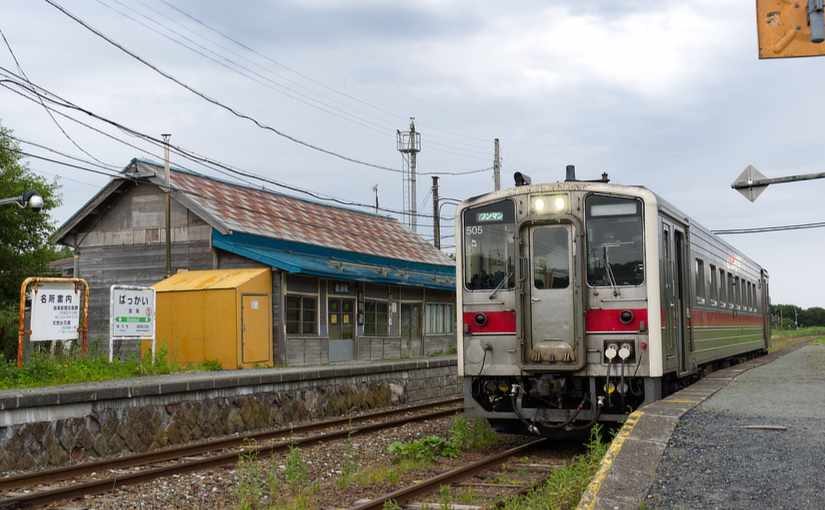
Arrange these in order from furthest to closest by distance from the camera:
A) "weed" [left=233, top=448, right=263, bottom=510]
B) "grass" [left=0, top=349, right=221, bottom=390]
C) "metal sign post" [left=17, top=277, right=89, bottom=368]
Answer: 1. "metal sign post" [left=17, top=277, right=89, bottom=368]
2. "grass" [left=0, top=349, right=221, bottom=390]
3. "weed" [left=233, top=448, right=263, bottom=510]

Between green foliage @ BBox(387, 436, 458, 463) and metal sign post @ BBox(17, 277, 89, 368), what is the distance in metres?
7.16

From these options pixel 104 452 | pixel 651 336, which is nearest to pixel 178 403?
pixel 104 452

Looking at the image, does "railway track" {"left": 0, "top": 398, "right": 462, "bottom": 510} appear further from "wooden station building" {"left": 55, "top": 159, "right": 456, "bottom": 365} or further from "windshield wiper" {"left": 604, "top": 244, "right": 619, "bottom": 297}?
"wooden station building" {"left": 55, "top": 159, "right": 456, "bottom": 365}

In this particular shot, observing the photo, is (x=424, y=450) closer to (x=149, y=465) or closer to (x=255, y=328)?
(x=149, y=465)

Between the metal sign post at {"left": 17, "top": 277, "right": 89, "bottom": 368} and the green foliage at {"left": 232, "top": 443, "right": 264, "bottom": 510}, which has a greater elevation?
the metal sign post at {"left": 17, "top": 277, "right": 89, "bottom": 368}

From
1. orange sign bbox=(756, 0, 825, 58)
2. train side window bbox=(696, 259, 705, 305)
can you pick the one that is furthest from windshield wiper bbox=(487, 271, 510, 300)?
orange sign bbox=(756, 0, 825, 58)

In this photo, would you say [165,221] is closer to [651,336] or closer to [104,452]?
[104,452]

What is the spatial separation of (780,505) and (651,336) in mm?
3621

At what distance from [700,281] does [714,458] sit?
6349mm

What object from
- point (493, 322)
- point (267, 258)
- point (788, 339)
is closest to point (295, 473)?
point (493, 322)

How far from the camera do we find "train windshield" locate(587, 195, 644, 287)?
9.42 metres

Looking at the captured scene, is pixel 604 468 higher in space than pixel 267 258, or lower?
lower

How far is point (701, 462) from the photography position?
264 inches

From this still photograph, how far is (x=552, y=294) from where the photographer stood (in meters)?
9.56
